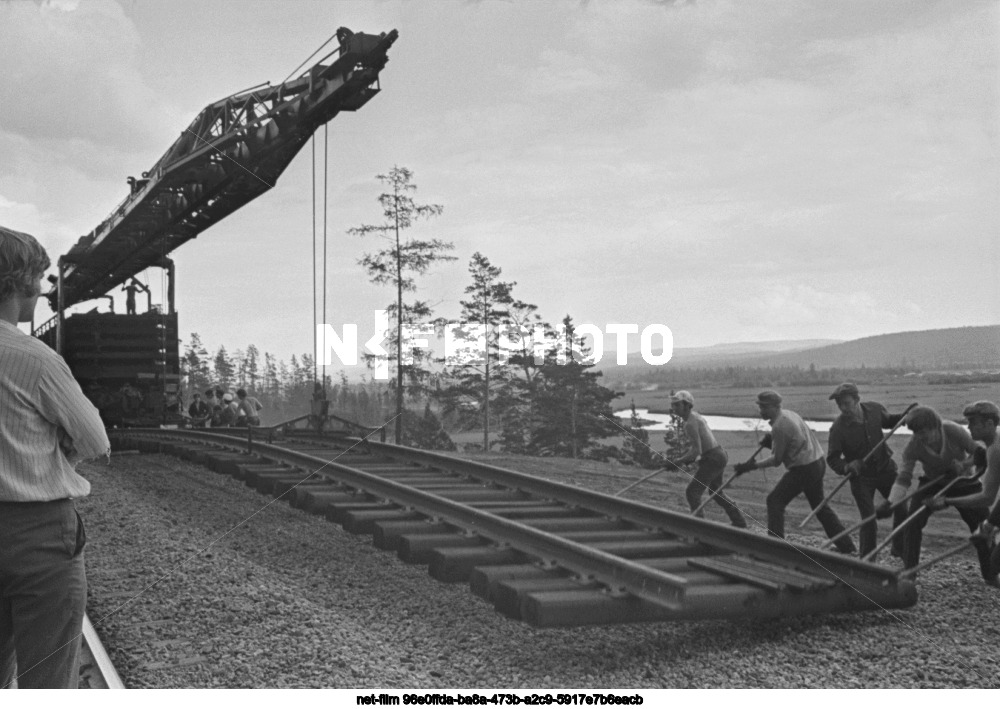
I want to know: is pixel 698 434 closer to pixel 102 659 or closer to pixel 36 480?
pixel 102 659

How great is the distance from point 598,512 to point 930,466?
1.80m

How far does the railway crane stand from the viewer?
14.0 feet

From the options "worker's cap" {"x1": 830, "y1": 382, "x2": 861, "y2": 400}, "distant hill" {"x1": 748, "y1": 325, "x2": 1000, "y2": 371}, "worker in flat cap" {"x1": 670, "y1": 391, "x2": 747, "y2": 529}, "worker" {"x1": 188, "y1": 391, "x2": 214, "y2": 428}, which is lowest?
"worker in flat cap" {"x1": 670, "y1": 391, "x2": 747, "y2": 529}

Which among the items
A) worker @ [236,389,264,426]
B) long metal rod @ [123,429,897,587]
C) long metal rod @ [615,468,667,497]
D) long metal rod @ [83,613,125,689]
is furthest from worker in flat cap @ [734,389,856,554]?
long metal rod @ [83,613,125,689]

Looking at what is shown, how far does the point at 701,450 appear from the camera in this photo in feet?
13.0

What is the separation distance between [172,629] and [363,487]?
2.26 metres

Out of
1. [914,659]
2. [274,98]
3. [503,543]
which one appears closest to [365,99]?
[274,98]

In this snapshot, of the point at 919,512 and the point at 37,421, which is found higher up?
the point at 37,421

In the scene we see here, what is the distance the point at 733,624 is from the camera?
3709 millimetres

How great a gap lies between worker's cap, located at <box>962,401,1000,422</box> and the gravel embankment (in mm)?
888

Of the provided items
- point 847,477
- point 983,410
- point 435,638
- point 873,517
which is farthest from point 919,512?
point 435,638

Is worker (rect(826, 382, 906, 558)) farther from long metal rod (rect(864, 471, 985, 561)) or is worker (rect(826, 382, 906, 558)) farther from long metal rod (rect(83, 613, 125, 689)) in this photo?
long metal rod (rect(83, 613, 125, 689))

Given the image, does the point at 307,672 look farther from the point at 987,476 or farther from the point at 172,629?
the point at 987,476

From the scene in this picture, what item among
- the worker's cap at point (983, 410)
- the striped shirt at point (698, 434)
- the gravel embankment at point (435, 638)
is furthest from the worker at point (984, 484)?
the striped shirt at point (698, 434)
